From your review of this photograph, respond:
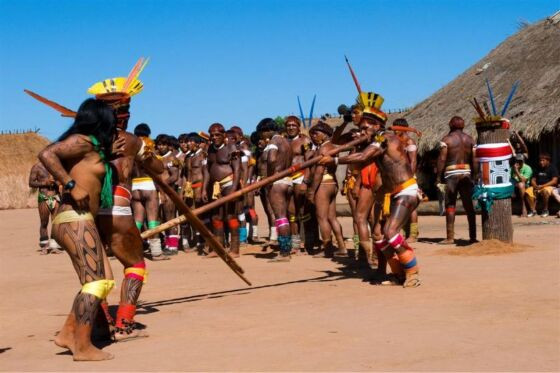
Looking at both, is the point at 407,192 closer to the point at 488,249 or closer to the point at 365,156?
the point at 365,156

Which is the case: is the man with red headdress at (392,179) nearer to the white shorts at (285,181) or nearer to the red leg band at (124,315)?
the red leg band at (124,315)

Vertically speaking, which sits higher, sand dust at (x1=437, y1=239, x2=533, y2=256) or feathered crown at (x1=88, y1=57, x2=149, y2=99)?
feathered crown at (x1=88, y1=57, x2=149, y2=99)

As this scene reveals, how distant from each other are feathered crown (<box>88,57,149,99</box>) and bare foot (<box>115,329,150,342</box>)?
2011 millimetres

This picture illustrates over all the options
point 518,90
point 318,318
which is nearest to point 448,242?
point 318,318

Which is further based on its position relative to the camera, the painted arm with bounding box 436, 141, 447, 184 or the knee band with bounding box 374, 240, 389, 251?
the painted arm with bounding box 436, 141, 447, 184

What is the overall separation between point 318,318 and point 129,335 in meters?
1.55

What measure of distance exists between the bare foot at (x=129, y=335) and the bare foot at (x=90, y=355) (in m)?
0.66

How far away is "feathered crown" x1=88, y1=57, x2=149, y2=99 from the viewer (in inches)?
271

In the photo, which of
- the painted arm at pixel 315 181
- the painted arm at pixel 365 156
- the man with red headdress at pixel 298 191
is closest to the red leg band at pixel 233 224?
the man with red headdress at pixel 298 191

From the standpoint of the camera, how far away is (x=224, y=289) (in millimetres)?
8688

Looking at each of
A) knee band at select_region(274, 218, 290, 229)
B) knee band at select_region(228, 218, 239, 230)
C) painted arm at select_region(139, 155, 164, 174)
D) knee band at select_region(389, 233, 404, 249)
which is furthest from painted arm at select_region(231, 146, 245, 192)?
painted arm at select_region(139, 155, 164, 174)

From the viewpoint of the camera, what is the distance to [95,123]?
19.1 feet

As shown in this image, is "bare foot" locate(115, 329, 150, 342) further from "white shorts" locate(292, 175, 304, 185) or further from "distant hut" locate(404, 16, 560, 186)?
"distant hut" locate(404, 16, 560, 186)

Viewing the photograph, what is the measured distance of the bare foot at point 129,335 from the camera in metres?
6.19
